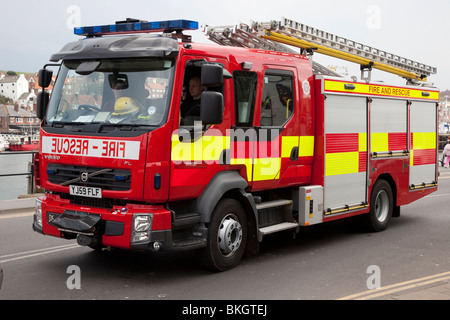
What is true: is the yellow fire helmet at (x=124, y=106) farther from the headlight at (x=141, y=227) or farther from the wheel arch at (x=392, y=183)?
the wheel arch at (x=392, y=183)

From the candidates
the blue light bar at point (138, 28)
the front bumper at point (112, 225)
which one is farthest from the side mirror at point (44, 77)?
the front bumper at point (112, 225)

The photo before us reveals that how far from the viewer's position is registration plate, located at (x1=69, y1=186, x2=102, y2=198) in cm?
630

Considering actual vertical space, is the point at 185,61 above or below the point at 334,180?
above

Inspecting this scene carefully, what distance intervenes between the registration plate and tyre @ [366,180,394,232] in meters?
5.07

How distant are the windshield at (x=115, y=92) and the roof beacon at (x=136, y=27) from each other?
0.61 meters

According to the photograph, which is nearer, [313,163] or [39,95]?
[39,95]

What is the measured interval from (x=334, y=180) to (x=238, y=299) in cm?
342

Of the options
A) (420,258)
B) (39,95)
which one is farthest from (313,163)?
(39,95)

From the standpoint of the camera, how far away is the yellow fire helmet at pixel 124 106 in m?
6.21

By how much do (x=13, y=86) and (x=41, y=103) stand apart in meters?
184

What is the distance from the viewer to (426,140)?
10930 mm
